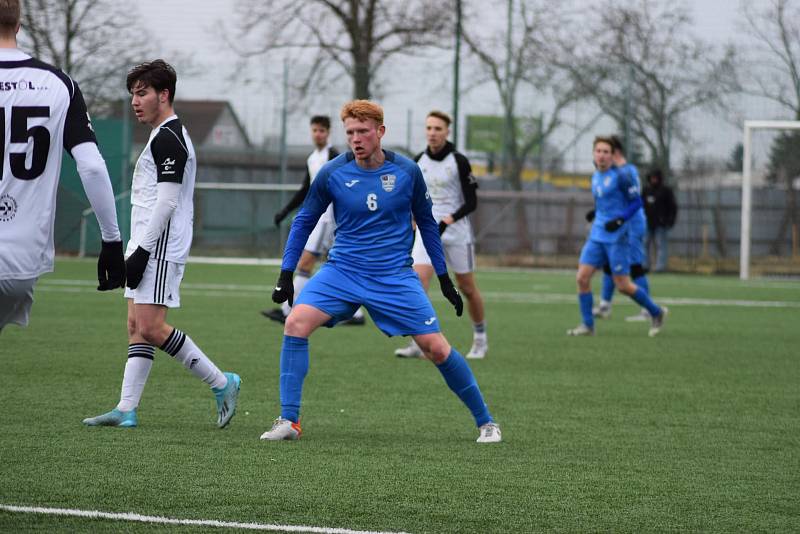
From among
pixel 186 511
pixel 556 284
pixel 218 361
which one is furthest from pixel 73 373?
pixel 556 284

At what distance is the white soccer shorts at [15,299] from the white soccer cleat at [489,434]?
297 cm

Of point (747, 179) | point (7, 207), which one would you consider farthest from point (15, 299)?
point (747, 179)

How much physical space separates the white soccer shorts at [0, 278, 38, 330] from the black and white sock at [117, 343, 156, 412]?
250 centimetres

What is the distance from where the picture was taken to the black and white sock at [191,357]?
7.05 m

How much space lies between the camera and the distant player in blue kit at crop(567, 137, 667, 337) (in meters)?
13.5

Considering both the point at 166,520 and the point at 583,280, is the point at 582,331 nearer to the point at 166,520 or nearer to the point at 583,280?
the point at 583,280

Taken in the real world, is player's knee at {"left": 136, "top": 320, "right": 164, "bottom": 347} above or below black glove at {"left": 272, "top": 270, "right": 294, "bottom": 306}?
below

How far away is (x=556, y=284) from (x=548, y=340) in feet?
33.9

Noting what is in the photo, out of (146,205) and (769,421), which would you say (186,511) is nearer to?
(146,205)

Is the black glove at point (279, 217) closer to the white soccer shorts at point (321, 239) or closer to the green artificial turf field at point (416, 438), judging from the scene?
the white soccer shorts at point (321, 239)

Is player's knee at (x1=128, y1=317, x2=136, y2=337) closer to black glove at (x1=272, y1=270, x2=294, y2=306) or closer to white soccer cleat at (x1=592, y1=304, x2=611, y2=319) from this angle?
black glove at (x1=272, y1=270, x2=294, y2=306)

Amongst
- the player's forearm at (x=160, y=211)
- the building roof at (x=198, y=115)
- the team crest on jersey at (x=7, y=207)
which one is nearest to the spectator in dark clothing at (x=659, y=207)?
the building roof at (x=198, y=115)

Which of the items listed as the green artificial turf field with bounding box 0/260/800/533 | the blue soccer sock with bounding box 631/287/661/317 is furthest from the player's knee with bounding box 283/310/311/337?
the blue soccer sock with bounding box 631/287/661/317

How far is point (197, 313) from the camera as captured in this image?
15.0m
